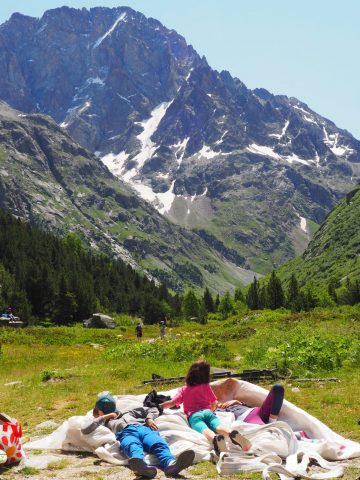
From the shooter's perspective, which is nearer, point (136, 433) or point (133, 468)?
point (133, 468)

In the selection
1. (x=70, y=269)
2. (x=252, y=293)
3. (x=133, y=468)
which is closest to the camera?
(x=133, y=468)

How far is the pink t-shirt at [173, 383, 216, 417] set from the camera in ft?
39.7

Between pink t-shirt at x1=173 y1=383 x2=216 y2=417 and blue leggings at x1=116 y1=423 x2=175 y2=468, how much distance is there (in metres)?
1.46

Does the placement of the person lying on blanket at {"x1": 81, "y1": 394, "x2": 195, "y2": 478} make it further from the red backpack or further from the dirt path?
the red backpack

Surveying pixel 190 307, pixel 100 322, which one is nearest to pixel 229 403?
pixel 100 322

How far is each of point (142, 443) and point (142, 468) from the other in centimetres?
151

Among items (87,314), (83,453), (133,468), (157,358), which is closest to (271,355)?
(157,358)

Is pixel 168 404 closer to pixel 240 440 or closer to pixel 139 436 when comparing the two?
pixel 139 436

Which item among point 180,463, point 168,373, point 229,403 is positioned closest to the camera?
point 180,463

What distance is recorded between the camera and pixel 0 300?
64.1m

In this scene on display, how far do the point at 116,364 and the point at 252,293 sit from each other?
370 feet

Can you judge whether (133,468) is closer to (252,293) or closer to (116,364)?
(116,364)

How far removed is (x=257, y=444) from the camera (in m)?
10.3

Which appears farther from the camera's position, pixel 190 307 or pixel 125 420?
pixel 190 307
